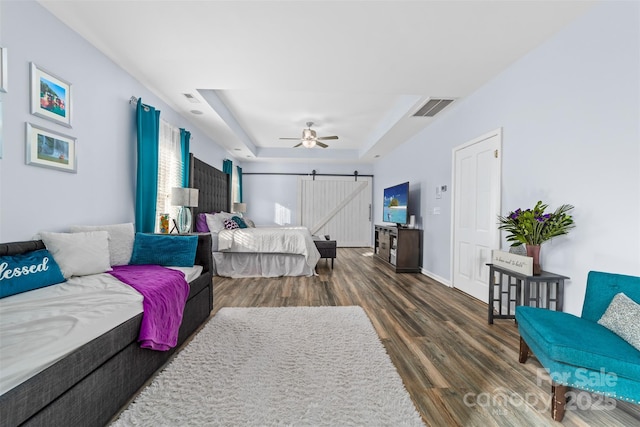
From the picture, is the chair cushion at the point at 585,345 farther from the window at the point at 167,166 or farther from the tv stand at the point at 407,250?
the window at the point at 167,166

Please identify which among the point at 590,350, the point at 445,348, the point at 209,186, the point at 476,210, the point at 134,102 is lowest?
the point at 445,348

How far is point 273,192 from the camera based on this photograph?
829 centimetres

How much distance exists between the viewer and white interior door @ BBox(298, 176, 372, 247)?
27.2 feet

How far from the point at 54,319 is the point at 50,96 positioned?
6.13 ft

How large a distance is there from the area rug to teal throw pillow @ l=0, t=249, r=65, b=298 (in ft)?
3.14

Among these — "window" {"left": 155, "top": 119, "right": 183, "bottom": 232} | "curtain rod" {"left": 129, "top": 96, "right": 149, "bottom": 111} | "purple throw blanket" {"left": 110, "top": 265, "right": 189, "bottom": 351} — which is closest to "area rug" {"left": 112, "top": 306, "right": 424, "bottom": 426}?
"purple throw blanket" {"left": 110, "top": 265, "right": 189, "bottom": 351}

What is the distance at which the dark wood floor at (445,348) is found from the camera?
1477mm

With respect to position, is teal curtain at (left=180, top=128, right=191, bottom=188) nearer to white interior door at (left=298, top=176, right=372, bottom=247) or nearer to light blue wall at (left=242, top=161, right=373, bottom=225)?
light blue wall at (left=242, top=161, right=373, bottom=225)

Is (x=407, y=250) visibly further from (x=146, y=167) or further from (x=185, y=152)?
(x=146, y=167)

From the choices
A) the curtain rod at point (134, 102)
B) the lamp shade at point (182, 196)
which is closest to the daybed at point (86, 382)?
the lamp shade at point (182, 196)

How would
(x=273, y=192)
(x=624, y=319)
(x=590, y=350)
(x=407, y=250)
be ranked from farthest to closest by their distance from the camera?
(x=273, y=192) < (x=407, y=250) < (x=624, y=319) < (x=590, y=350)

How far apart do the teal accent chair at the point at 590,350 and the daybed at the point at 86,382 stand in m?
2.23

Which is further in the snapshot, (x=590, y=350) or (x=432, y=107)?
(x=432, y=107)

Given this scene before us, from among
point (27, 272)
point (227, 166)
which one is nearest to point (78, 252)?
point (27, 272)
